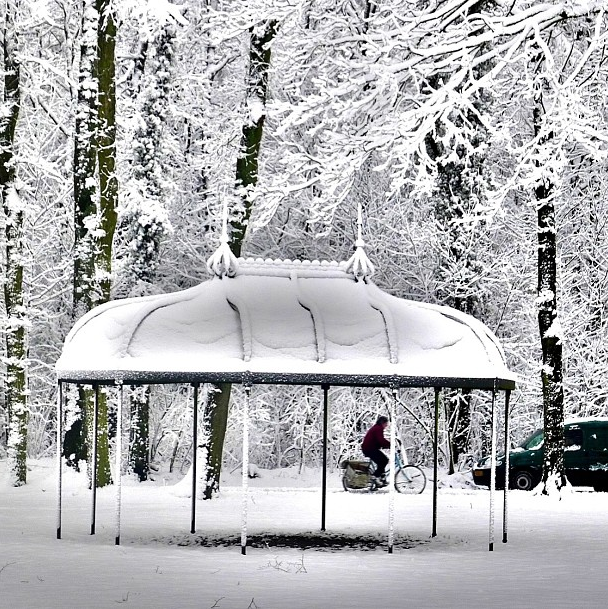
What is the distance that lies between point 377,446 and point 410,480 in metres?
1.75

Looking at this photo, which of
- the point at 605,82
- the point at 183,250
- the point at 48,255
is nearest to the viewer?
the point at 605,82

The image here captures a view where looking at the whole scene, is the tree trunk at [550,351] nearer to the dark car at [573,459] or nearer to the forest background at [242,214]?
the forest background at [242,214]

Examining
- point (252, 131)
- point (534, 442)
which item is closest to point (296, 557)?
point (252, 131)

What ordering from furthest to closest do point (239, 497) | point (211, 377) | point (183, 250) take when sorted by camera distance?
point (183, 250) → point (239, 497) → point (211, 377)

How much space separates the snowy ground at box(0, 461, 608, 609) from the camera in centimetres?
1138

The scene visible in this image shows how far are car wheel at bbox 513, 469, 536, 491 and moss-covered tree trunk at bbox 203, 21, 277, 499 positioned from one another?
25.5ft

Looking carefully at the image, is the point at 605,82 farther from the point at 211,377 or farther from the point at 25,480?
the point at 25,480

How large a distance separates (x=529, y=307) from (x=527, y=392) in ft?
6.56

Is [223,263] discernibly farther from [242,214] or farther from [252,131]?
[252,131]

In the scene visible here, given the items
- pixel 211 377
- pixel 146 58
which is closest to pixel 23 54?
pixel 146 58

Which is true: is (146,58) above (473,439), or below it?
above

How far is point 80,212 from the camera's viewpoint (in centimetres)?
2409

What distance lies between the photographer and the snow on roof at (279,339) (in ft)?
48.5

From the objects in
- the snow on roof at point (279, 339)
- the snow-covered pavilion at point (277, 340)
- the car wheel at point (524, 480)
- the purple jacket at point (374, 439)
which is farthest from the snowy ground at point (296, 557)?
the car wheel at point (524, 480)
